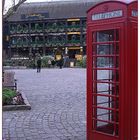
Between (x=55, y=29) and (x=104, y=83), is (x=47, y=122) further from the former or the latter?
(x=55, y=29)

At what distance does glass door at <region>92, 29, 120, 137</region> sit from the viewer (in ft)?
18.7

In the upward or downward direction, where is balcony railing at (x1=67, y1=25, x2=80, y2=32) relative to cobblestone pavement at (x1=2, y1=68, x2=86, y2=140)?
upward

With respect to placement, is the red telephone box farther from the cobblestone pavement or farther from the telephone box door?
the cobblestone pavement

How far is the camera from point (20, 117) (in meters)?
9.36

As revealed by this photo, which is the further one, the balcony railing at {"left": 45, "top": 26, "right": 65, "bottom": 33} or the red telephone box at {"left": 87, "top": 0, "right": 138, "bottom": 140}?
the balcony railing at {"left": 45, "top": 26, "right": 65, "bottom": 33}

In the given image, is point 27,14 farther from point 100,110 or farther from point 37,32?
point 100,110

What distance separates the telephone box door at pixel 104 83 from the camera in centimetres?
568

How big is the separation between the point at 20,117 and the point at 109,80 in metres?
3.88

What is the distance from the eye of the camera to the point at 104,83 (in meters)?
5.95

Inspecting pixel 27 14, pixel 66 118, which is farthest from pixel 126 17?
pixel 27 14

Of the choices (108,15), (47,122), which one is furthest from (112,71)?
(47,122)

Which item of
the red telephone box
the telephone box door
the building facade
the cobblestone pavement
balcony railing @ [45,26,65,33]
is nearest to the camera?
the red telephone box

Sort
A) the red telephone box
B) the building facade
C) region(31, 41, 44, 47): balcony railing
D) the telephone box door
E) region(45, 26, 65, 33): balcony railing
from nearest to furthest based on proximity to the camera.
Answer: the red telephone box, the telephone box door, the building facade, region(45, 26, 65, 33): balcony railing, region(31, 41, 44, 47): balcony railing

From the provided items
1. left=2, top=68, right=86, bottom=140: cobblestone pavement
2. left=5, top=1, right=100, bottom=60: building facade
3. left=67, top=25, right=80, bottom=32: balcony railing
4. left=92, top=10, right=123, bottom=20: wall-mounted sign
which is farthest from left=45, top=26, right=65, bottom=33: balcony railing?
left=92, top=10, right=123, bottom=20: wall-mounted sign
